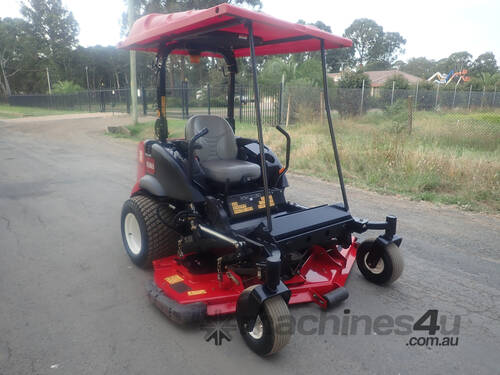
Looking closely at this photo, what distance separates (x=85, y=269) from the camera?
139 inches

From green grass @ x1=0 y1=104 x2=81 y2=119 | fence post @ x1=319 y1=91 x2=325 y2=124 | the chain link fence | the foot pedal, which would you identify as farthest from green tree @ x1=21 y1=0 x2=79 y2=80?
the foot pedal

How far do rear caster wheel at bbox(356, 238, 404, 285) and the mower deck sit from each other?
132 mm

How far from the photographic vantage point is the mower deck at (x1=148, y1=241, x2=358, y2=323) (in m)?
2.65

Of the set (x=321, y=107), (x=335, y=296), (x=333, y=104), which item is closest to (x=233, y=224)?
(x=335, y=296)

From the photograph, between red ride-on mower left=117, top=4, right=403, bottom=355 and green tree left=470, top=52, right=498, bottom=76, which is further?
green tree left=470, top=52, right=498, bottom=76

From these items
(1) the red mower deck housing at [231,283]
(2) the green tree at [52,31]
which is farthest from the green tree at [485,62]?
(1) the red mower deck housing at [231,283]

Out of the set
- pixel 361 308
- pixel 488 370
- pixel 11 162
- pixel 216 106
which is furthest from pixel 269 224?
pixel 216 106

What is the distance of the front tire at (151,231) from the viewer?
10.8ft

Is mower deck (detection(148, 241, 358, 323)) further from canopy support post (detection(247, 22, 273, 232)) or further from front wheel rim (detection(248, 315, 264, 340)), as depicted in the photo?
canopy support post (detection(247, 22, 273, 232))

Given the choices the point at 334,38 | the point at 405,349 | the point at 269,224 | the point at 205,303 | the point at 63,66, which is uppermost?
the point at 63,66

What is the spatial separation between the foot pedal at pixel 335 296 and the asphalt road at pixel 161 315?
0.34ft

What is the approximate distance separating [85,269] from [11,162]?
6.60 m

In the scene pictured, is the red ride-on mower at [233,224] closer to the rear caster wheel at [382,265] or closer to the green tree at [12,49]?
the rear caster wheel at [382,265]

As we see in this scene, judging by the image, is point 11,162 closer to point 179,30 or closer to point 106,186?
point 106,186
